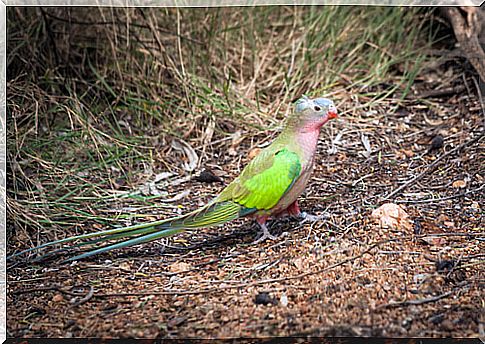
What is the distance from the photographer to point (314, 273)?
1131mm

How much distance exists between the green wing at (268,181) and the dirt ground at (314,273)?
0.08 metres

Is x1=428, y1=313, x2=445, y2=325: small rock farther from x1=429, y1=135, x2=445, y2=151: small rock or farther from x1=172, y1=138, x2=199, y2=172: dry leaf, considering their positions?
x1=172, y1=138, x2=199, y2=172: dry leaf

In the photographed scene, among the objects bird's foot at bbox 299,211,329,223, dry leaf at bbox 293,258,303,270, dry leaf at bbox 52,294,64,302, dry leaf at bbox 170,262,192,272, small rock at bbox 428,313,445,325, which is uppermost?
bird's foot at bbox 299,211,329,223

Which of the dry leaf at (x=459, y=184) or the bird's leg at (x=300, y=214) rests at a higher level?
the dry leaf at (x=459, y=184)

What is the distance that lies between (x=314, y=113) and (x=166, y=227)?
1.15 ft

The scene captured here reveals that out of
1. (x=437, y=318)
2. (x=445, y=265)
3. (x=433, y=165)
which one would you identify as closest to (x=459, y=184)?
(x=433, y=165)

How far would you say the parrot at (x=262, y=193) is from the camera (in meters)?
1.20

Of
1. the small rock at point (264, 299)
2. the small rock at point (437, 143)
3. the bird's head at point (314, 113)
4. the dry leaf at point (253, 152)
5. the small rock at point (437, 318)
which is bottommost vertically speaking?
the small rock at point (264, 299)

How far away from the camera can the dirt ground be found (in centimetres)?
103

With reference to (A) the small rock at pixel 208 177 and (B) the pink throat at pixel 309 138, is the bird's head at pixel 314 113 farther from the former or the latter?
(A) the small rock at pixel 208 177

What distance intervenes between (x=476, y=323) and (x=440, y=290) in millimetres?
78

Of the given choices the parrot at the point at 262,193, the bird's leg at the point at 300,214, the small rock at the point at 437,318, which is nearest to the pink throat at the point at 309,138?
the parrot at the point at 262,193

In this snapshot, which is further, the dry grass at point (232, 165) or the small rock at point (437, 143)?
the small rock at point (437, 143)

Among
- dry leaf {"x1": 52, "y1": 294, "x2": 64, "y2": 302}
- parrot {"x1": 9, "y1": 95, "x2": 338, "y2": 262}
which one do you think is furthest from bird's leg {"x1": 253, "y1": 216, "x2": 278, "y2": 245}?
dry leaf {"x1": 52, "y1": 294, "x2": 64, "y2": 302}
